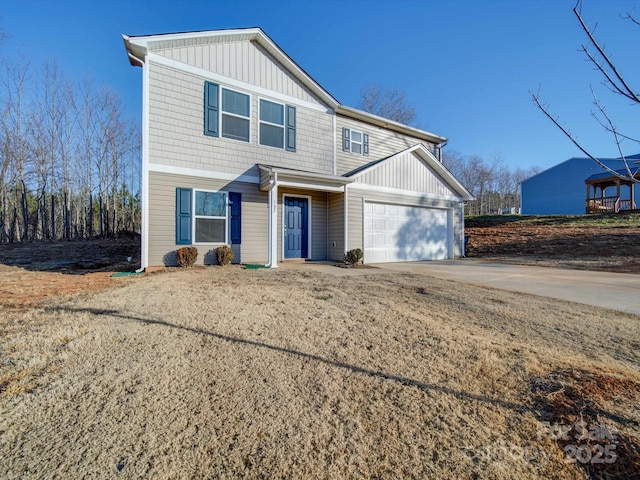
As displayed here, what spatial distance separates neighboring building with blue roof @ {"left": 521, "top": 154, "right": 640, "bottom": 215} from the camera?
85.0 ft

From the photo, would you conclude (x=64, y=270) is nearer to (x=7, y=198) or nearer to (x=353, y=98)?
(x=7, y=198)

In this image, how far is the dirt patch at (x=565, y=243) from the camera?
400 inches

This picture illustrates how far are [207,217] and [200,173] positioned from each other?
4.02ft

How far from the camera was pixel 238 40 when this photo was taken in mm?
8633

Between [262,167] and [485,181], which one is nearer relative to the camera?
[262,167]

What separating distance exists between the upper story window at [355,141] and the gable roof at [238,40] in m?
0.57

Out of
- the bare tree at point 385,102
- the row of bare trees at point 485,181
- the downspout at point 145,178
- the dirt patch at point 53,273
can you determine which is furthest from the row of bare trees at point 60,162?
the row of bare trees at point 485,181

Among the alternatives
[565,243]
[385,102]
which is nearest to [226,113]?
[565,243]

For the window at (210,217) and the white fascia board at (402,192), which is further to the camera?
the white fascia board at (402,192)

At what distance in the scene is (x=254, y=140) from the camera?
8.79m

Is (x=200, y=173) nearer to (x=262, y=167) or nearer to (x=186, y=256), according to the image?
(x=262, y=167)

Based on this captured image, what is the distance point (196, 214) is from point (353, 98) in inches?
786

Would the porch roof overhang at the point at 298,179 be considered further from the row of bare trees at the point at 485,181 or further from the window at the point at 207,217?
the row of bare trees at the point at 485,181

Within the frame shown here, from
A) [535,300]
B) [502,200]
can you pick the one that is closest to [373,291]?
[535,300]
